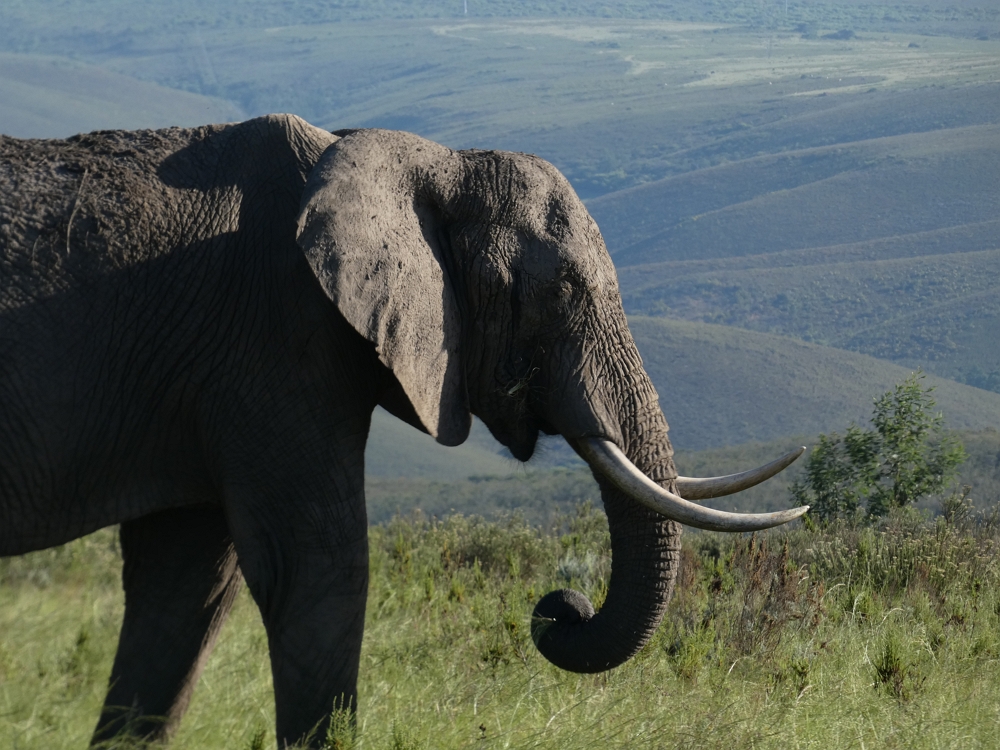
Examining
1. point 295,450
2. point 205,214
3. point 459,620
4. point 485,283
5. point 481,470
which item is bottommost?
point 481,470

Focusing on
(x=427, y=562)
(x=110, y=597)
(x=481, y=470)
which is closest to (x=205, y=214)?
(x=110, y=597)

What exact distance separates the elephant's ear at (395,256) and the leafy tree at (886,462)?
23.5ft

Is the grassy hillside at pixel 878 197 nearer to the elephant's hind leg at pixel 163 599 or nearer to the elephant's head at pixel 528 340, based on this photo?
the elephant's head at pixel 528 340

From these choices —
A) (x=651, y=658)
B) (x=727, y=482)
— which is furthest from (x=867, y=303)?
(x=727, y=482)

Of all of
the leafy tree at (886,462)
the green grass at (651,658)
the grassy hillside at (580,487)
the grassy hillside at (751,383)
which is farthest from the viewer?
the grassy hillside at (751,383)

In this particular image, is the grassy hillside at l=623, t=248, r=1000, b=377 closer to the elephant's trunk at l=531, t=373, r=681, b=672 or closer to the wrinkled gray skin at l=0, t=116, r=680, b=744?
the elephant's trunk at l=531, t=373, r=681, b=672

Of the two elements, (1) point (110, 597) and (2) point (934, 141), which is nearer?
(1) point (110, 597)

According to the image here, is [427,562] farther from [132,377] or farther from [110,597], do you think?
[132,377]

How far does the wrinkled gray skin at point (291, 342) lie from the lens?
4707 millimetres

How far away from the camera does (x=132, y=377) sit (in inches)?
190

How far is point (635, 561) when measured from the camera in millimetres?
→ 5305

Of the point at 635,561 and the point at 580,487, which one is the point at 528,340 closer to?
the point at 635,561

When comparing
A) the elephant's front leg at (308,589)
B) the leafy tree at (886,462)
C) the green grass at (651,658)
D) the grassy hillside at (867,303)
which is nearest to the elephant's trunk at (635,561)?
the green grass at (651,658)

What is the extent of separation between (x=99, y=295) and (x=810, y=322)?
443 feet
